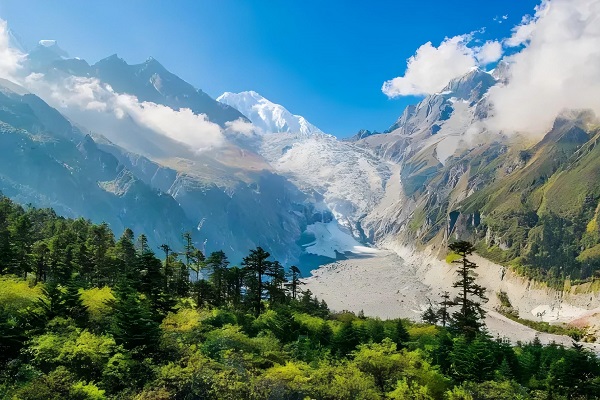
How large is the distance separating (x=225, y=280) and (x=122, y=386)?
67789 millimetres

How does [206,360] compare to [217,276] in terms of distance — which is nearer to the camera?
[206,360]

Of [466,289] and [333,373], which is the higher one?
[466,289]

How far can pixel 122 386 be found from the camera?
111 feet

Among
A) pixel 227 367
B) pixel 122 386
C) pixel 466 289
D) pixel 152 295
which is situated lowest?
pixel 122 386

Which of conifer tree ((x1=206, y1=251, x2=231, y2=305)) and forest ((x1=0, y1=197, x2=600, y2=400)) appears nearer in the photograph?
forest ((x1=0, y1=197, x2=600, y2=400))

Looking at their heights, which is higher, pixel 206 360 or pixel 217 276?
pixel 217 276

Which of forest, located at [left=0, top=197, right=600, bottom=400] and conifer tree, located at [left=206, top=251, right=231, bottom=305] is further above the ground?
conifer tree, located at [left=206, top=251, right=231, bottom=305]

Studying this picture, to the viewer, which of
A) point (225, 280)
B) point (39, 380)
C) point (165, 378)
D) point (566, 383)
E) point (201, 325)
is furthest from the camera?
point (225, 280)

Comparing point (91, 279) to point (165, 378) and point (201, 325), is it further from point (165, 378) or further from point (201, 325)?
point (165, 378)

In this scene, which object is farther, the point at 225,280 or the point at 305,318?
the point at 225,280

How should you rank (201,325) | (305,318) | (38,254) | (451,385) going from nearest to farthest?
(451,385)
(201,325)
(305,318)
(38,254)

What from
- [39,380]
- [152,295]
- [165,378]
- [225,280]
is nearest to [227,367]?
[165,378]

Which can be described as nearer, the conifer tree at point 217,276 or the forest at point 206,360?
the forest at point 206,360

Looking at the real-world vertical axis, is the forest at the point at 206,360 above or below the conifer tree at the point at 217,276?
below
